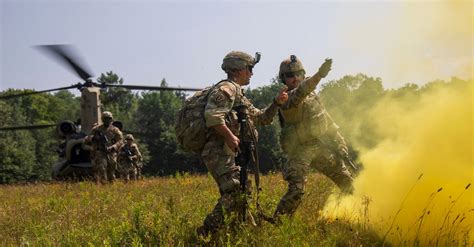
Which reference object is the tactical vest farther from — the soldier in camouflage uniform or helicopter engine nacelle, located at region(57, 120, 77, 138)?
helicopter engine nacelle, located at region(57, 120, 77, 138)

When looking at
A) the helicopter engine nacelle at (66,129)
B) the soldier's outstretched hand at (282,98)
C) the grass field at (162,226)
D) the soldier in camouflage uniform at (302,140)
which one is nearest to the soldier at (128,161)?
the helicopter engine nacelle at (66,129)

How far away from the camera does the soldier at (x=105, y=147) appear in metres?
13.7

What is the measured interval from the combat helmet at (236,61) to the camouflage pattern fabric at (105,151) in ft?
29.9

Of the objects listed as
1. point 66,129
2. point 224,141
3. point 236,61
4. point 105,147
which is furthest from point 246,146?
point 66,129

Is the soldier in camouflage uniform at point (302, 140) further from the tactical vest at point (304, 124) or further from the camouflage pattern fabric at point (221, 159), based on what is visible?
Result: the camouflage pattern fabric at point (221, 159)

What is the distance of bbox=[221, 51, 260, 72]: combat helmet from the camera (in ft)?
16.6

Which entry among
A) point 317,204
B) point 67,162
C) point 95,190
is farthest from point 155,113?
point 317,204

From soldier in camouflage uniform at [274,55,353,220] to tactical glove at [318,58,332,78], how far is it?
0.52 meters

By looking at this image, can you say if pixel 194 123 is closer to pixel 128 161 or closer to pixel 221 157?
pixel 221 157

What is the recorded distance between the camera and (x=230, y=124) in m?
4.96

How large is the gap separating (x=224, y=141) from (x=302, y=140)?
117 cm

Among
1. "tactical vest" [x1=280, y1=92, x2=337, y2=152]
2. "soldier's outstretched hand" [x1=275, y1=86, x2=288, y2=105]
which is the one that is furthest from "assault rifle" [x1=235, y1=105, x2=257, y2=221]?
"tactical vest" [x1=280, y1=92, x2=337, y2=152]

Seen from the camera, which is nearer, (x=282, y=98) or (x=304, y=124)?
(x=282, y=98)

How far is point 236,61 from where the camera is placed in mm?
5059
